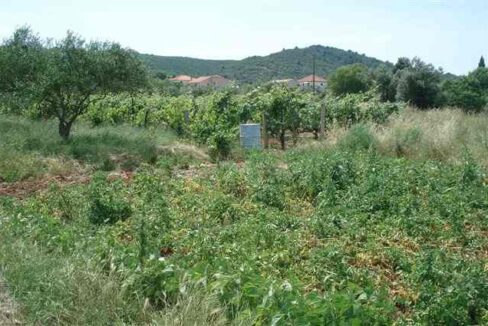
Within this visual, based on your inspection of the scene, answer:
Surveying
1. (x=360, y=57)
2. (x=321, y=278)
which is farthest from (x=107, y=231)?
(x=360, y=57)

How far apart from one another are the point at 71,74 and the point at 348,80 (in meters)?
45.9

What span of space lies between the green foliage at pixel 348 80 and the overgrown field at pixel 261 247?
149 ft

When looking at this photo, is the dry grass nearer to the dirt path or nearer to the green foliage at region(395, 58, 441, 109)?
the dirt path

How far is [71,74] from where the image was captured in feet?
44.7

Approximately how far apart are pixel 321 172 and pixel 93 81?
307 inches

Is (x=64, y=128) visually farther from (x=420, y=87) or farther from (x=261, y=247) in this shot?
(x=420, y=87)

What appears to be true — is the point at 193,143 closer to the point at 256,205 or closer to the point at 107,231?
the point at 256,205

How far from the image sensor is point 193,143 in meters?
15.4

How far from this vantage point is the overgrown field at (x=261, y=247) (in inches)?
147

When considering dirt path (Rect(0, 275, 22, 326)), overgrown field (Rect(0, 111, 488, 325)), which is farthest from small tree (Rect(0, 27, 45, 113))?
dirt path (Rect(0, 275, 22, 326))

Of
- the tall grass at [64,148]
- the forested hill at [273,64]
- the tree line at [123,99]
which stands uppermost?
the forested hill at [273,64]

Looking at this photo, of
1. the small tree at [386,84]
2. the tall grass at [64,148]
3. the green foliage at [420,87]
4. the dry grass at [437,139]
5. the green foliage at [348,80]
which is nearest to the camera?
the tall grass at [64,148]

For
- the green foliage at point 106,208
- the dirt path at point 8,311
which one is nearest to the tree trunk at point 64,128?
the green foliage at point 106,208

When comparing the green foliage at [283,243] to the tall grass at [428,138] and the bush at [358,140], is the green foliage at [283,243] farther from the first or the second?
the bush at [358,140]
